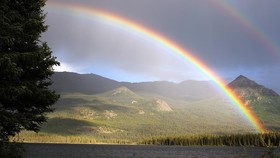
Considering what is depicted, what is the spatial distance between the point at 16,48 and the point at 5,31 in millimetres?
3443

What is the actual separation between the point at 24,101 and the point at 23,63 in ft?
12.3

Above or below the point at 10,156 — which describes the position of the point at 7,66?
above

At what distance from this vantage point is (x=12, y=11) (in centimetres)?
3088

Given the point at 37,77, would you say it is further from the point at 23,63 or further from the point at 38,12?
the point at 38,12

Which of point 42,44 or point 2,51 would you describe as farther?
point 42,44

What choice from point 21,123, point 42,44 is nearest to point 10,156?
point 21,123

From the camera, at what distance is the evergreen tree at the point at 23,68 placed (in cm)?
2814

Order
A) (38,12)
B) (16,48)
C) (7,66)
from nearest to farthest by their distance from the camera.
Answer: (7,66) → (16,48) → (38,12)

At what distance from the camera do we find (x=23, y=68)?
31031mm

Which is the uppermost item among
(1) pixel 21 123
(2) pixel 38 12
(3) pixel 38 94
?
(2) pixel 38 12

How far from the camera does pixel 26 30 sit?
31859 millimetres

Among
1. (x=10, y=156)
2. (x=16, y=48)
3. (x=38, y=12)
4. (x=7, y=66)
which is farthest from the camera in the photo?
(x=38, y=12)

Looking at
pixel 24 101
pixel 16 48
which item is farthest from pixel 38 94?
pixel 16 48

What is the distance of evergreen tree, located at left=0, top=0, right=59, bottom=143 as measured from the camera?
28.1m
